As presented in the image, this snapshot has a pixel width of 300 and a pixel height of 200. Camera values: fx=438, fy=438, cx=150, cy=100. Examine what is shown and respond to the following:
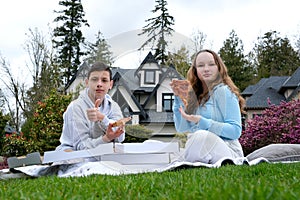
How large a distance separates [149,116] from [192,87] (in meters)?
0.50

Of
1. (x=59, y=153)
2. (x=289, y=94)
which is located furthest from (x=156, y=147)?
(x=289, y=94)

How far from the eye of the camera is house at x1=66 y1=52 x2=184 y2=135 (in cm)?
379

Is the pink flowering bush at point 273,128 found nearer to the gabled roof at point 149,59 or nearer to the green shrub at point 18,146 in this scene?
the green shrub at point 18,146

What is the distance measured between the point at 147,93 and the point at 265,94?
1006 inches

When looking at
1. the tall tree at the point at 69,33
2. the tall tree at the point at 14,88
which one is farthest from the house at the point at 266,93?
the tall tree at the point at 14,88

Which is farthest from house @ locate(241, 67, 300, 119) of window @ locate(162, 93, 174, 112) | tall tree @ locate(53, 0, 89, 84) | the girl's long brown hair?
window @ locate(162, 93, 174, 112)

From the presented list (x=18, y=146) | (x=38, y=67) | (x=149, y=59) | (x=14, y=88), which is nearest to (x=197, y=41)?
(x=149, y=59)

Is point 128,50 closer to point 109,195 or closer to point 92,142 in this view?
point 92,142

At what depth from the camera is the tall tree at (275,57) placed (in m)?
33.8

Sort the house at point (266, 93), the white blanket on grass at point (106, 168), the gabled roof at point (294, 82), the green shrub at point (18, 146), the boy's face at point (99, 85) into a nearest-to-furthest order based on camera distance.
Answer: the white blanket on grass at point (106, 168)
the boy's face at point (99, 85)
the green shrub at point (18, 146)
the gabled roof at point (294, 82)
the house at point (266, 93)

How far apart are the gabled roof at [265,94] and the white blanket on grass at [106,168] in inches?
952

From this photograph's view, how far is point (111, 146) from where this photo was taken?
3.75 meters

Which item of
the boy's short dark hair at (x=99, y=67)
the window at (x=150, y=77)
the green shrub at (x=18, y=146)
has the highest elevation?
the boy's short dark hair at (x=99, y=67)

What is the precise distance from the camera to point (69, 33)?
86.7ft
